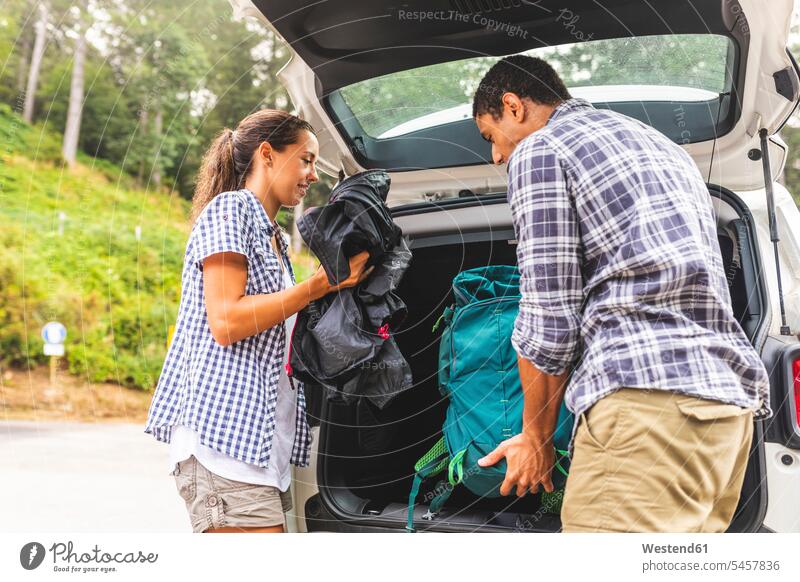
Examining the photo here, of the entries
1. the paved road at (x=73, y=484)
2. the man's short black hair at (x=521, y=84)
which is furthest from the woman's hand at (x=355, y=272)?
the paved road at (x=73, y=484)

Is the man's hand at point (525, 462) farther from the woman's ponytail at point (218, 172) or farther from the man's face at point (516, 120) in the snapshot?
the woman's ponytail at point (218, 172)

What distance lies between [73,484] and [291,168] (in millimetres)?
1929

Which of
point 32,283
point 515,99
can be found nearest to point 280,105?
point 515,99

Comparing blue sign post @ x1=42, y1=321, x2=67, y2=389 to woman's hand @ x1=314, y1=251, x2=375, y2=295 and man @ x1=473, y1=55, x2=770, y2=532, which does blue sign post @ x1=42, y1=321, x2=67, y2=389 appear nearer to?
woman's hand @ x1=314, y1=251, x2=375, y2=295

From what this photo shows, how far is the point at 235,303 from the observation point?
1475 millimetres

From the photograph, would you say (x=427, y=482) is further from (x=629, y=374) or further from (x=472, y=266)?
(x=629, y=374)

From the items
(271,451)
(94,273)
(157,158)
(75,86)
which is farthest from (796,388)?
(94,273)

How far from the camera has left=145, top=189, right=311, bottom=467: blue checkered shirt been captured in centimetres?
150

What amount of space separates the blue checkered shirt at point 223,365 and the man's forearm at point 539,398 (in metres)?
0.57

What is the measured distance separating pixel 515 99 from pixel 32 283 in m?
4.70

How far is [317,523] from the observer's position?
192 centimetres

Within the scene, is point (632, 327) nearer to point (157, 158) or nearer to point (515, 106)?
point (515, 106)

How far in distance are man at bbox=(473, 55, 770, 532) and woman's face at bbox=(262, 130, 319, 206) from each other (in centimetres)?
55

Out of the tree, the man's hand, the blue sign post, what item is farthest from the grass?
the man's hand
